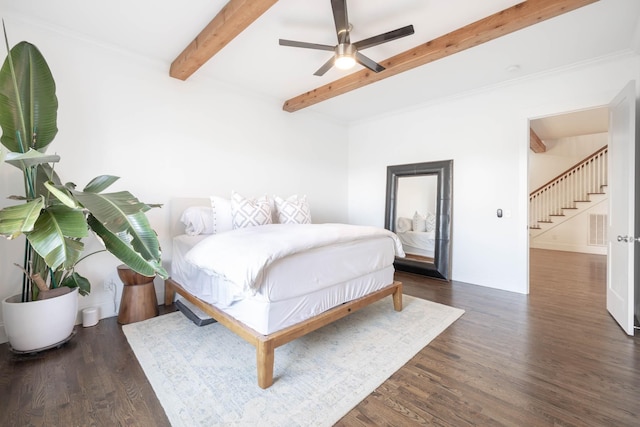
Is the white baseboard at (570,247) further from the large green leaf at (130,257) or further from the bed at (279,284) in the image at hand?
the large green leaf at (130,257)

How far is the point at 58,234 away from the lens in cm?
147

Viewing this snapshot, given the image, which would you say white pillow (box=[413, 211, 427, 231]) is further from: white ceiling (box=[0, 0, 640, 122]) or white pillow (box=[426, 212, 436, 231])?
white ceiling (box=[0, 0, 640, 122])

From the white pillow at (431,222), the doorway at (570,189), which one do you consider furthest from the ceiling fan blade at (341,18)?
the doorway at (570,189)

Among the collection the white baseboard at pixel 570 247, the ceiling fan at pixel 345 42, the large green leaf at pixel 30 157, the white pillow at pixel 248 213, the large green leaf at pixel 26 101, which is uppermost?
the ceiling fan at pixel 345 42

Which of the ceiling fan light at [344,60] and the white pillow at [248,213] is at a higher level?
the ceiling fan light at [344,60]

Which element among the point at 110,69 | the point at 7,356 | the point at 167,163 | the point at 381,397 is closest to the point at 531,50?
the point at 381,397

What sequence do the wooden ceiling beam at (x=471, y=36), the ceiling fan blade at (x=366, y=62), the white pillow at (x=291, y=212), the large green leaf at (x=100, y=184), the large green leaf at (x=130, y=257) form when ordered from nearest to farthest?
1. the large green leaf at (x=130, y=257)
2. the large green leaf at (x=100, y=184)
3. the wooden ceiling beam at (x=471, y=36)
4. the ceiling fan blade at (x=366, y=62)
5. the white pillow at (x=291, y=212)

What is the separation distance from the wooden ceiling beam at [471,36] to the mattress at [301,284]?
1895 mm

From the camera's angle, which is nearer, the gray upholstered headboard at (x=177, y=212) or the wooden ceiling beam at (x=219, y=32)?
the wooden ceiling beam at (x=219, y=32)

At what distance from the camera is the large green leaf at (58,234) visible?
1.42m

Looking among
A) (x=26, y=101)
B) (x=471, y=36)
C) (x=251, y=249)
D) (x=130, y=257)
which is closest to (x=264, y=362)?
(x=251, y=249)

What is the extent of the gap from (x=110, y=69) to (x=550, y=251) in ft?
30.2

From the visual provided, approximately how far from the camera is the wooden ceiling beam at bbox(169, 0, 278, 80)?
2.05m

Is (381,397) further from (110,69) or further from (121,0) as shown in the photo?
(110,69)
